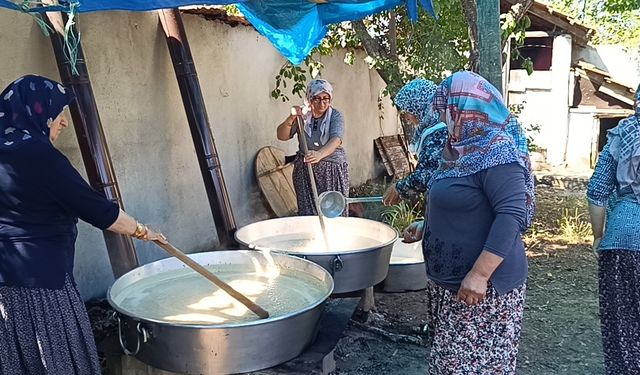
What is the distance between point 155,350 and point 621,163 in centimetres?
212

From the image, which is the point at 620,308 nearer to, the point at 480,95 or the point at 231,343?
the point at 480,95

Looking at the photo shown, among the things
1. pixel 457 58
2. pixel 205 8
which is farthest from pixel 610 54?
pixel 205 8

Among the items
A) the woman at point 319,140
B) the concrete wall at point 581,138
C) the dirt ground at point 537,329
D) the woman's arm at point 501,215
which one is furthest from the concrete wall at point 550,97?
the woman's arm at point 501,215

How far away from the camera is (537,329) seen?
13.8 feet

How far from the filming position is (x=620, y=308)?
2.74 meters

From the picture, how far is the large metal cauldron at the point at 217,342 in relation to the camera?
80.9 inches

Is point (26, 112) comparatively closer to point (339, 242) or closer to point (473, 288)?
point (473, 288)

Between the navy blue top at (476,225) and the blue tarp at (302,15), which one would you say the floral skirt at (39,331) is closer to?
the navy blue top at (476,225)

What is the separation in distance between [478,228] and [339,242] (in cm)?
184

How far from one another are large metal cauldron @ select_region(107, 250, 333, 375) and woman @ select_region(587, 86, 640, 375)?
141 centimetres

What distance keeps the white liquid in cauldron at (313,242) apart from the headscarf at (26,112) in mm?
1831

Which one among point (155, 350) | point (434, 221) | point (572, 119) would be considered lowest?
point (572, 119)

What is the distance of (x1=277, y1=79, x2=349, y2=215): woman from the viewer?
4.38 m

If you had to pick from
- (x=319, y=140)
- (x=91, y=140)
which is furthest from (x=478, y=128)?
(x=319, y=140)
